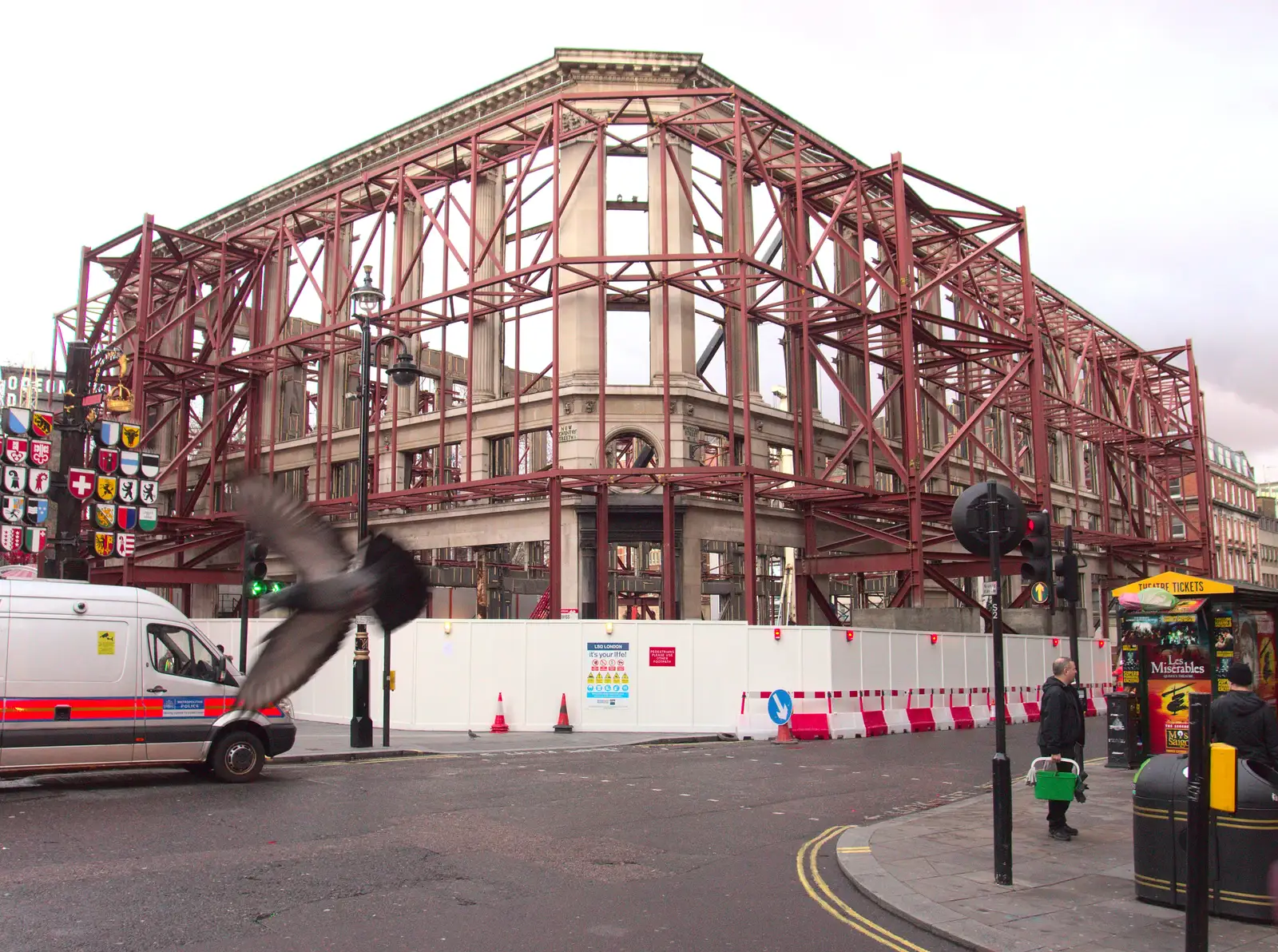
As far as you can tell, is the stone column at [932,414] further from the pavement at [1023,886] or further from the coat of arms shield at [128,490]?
the pavement at [1023,886]

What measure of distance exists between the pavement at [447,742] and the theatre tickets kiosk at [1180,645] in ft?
25.4

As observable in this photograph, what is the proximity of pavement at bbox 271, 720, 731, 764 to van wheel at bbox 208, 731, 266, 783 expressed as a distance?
1.97 meters

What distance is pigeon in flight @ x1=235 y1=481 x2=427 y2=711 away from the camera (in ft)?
11.5

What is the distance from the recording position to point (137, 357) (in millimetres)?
36250

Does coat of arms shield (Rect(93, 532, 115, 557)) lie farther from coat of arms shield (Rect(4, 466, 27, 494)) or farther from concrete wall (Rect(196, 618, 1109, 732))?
concrete wall (Rect(196, 618, 1109, 732))

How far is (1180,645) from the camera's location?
1588 centimetres

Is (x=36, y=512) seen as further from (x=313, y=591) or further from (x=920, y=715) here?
(x=313, y=591)

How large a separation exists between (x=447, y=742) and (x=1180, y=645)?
1208cm

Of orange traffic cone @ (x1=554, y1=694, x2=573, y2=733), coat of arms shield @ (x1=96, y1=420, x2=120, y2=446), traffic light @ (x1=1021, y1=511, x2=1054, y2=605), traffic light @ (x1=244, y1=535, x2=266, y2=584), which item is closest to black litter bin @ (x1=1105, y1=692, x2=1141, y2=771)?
traffic light @ (x1=1021, y1=511, x2=1054, y2=605)

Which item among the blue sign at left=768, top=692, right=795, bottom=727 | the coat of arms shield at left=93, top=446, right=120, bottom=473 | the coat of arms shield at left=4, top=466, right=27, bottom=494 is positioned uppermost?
the coat of arms shield at left=93, top=446, right=120, bottom=473

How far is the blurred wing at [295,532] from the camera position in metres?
4.09

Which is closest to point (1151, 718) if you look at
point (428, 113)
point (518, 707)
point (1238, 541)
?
point (518, 707)

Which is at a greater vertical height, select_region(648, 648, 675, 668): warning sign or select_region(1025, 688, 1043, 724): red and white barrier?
select_region(648, 648, 675, 668): warning sign

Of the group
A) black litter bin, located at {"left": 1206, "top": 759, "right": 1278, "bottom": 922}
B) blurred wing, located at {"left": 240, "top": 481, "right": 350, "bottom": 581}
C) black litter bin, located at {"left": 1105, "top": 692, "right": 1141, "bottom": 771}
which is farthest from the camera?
black litter bin, located at {"left": 1105, "top": 692, "right": 1141, "bottom": 771}
